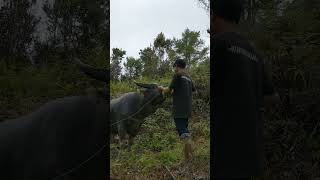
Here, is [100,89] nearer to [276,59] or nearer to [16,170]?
[16,170]

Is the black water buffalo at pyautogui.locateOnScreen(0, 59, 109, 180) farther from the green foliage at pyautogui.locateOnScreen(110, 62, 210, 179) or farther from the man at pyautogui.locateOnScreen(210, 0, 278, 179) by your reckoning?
the man at pyautogui.locateOnScreen(210, 0, 278, 179)

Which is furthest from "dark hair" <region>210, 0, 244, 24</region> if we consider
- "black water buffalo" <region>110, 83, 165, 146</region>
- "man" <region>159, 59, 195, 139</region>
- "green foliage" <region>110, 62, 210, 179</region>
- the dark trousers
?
the dark trousers

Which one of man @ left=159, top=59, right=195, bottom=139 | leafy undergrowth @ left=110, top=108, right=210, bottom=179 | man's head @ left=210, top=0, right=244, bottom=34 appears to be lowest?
leafy undergrowth @ left=110, top=108, right=210, bottom=179

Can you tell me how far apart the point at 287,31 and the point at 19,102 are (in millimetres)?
2678

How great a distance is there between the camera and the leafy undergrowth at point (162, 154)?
4.89 meters

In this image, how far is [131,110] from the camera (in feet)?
16.8

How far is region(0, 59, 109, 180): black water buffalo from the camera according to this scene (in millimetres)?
4605

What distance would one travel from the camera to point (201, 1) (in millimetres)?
5008

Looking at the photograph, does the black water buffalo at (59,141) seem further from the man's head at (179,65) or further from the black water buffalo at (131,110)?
the man's head at (179,65)

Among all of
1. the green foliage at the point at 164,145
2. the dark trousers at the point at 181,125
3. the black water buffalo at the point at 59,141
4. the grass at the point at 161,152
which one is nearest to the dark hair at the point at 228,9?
the green foliage at the point at 164,145

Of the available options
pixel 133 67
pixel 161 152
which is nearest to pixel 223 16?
pixel 133 67

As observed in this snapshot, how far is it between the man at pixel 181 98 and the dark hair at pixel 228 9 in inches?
25.3

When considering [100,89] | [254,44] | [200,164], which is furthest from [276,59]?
[100,89]

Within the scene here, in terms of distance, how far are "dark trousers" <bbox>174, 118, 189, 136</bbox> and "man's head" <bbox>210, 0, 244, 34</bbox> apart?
2.86 ft
